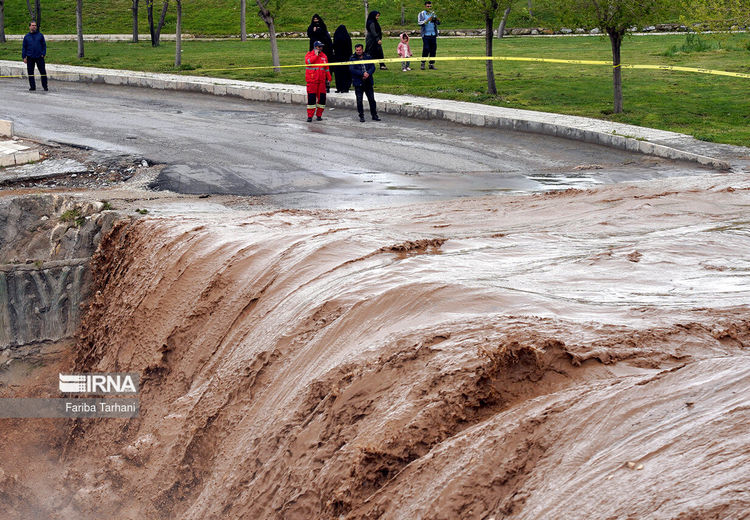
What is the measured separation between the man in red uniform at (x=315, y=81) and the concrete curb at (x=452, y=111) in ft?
4.65

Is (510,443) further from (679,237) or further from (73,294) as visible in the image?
(73,294)

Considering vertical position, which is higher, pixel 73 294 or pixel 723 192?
pixel 723 192

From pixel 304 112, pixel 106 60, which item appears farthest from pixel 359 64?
pixel 106 60

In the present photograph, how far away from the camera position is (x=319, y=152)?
11.4m

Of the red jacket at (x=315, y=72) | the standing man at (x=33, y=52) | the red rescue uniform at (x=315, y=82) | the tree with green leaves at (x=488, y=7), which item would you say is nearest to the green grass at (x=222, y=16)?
the standing man at (x=33, y=52)

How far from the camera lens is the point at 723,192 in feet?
24.9

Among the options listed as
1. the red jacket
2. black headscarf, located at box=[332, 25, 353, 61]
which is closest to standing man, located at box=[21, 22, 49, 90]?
black headscarf, located at box=[332, 25, 353, 61]

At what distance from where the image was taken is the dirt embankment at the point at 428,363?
317 cm

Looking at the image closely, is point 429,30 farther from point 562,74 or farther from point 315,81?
point 315,81

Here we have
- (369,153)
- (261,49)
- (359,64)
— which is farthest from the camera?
(261,49)

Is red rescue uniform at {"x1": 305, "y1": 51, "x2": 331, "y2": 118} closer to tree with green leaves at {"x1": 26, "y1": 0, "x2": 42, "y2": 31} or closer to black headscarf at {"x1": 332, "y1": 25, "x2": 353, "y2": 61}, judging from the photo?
black headscarf at {"x1": 332, "y1": 25, "x2": 353, "y2": 61}

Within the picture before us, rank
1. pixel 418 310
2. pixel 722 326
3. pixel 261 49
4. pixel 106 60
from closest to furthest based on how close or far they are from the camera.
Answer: pixel 722 326 → pixel 418 310 → pixel 106 60 → pixel 261 49

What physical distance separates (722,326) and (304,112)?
12.2 meters

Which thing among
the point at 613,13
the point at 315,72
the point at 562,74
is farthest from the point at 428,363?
the point at 562,74
